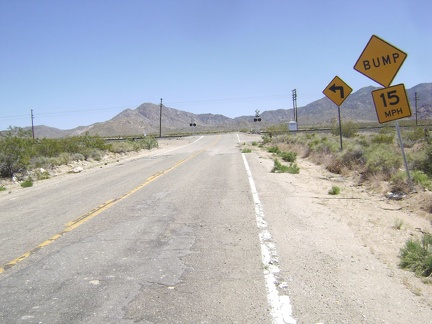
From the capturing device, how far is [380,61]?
404 inches

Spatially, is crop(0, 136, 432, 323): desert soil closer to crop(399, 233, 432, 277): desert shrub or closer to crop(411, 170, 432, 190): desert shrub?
crop(399, 233, 432, 277): desert shrub

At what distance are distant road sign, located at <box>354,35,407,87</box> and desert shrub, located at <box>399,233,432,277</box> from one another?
5.53 meters

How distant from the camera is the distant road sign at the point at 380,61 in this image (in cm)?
A: 996

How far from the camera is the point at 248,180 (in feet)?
44.5

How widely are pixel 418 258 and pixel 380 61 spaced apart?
254 inches

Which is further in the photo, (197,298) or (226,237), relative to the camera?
(226,237)

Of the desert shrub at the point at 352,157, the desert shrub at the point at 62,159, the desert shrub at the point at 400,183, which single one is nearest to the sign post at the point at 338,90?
the desert shrub at the point at 352,157

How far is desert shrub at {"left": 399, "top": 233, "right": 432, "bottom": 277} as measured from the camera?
518cm

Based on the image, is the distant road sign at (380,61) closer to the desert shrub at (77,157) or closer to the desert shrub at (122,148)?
the desert shrub at (77,157)

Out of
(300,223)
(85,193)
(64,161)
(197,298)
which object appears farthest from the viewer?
(64,161)

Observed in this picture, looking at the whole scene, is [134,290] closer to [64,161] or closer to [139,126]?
[64,161]

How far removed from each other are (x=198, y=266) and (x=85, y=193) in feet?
24.8

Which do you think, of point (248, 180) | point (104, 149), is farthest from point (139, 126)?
point (248, 180)

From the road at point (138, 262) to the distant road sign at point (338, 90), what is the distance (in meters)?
9.23
